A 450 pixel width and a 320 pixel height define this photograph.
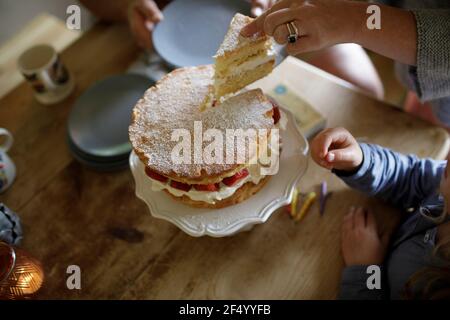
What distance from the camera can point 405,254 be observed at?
2.82 feet

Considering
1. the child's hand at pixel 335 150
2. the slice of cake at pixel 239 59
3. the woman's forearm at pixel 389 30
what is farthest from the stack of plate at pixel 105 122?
the woman's forearm at pixel 389 30

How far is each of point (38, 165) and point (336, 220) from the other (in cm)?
78

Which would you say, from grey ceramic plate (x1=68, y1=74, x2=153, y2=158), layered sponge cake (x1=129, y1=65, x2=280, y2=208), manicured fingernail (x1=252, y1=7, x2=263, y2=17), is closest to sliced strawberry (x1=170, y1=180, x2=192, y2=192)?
layered sponge cake (x1=129, y1=65, x2=280, y2=208)

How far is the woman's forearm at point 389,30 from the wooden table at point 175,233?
296 millimetres

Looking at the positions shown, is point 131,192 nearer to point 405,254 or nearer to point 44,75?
point 44,75

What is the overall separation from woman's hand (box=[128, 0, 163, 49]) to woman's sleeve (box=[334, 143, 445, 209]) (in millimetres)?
699

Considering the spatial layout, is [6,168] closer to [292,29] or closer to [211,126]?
[211,126]

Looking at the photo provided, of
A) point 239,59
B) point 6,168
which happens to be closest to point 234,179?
point 239,59

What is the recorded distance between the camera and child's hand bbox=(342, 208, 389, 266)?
866mm

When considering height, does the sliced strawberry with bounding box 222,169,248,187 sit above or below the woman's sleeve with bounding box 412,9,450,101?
below

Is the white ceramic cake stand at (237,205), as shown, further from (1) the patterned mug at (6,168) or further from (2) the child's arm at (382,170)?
(1) the patterned mug at (6,168)

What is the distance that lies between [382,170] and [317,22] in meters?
0.35

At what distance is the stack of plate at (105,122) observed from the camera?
1046 millimetres

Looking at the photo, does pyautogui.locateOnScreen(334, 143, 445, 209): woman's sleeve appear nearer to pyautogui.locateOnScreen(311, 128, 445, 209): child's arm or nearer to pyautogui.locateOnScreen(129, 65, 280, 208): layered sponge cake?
pyautogui.locateOnScreen(311, 128, 445, 209): child's arm
